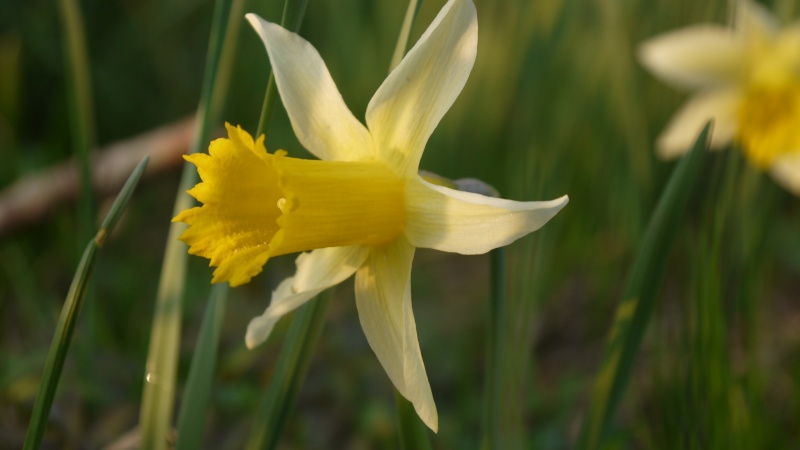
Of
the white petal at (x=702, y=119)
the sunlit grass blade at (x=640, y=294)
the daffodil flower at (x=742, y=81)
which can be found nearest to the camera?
the sunlit grass blade at (x=640, y=294)

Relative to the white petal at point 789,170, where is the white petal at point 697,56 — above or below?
above

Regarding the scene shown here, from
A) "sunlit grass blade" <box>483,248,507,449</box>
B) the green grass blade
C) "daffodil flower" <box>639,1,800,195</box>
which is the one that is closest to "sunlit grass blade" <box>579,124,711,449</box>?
"sunlit grass blade" <box>483,248,507,449</box>

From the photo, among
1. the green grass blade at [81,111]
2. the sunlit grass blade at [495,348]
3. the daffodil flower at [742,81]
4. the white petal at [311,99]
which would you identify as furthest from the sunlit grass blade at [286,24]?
the daffodil flower at [742,81]

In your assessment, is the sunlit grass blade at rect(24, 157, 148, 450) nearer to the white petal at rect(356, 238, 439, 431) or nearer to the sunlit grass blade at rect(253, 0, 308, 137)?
the sunlit grass blade at rect(253, 0, 308, 137)

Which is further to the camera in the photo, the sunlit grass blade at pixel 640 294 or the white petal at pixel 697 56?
the white petal at pixel 697 56

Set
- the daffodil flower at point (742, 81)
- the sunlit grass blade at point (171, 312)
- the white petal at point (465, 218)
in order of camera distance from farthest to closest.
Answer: the daffodil flower at point (742, 81) < the sunlit grass blade at point (171, 312) < the white petal at point (465, 218)

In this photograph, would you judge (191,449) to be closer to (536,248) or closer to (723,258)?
(536,248)

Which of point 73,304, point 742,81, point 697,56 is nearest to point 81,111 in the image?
point 73,304

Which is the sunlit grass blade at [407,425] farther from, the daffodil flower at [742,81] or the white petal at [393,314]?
the daffodil flower at [742,81]
